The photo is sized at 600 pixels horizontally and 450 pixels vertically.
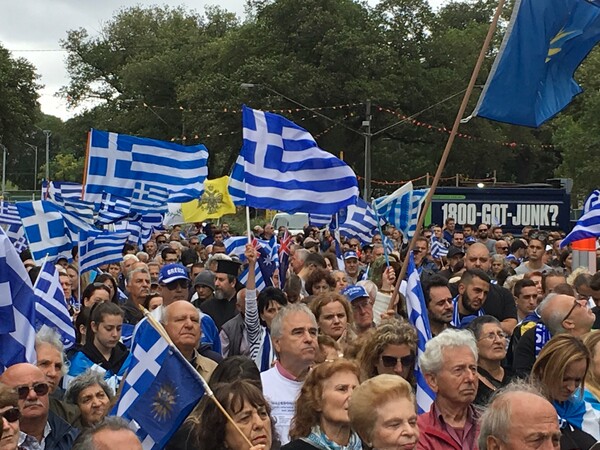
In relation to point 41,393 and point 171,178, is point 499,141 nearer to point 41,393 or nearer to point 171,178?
point 171,178

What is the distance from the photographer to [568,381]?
639 centimetres

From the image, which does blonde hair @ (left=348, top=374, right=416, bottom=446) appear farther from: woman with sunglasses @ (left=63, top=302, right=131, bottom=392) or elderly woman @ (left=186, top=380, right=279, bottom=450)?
woman with sunglasses @ (left=63, top=302, right=131, bottom=392)

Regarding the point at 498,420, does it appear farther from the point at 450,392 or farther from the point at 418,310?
the point at 418,310

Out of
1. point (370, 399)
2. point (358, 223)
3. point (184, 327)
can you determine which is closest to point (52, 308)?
point (184, 327)

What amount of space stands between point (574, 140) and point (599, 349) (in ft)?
140

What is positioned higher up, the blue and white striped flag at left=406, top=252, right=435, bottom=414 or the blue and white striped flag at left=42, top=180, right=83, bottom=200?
the blue and white striped flag at left=42, top=180, right=83, bottom=200

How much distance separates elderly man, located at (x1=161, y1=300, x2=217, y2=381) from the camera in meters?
7.72

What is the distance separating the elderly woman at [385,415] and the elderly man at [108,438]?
97 centimetres

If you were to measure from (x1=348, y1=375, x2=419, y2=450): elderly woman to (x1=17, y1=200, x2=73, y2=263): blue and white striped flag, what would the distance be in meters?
8.68

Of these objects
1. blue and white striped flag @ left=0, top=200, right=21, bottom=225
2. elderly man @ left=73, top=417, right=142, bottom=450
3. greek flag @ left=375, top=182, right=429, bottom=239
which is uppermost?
greek flag @ left=375, top=182, right=429, bottom=239

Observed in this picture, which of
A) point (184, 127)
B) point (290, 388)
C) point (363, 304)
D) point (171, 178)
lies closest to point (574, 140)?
point (184, 127)

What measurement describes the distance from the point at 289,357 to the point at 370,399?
1.70 m

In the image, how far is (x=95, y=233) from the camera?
46.4 feet

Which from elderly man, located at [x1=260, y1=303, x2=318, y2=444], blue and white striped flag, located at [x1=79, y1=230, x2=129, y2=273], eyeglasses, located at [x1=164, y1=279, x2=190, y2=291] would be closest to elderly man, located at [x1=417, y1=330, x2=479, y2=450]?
elderly man, located at [x1=260, y1=303, x2=318, y2=444]
